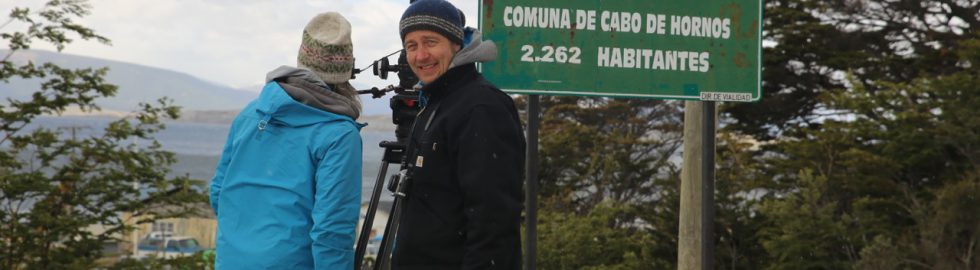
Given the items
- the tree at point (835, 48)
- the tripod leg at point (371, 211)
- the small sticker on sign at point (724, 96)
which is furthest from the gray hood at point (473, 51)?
the tree at point (835, 48)

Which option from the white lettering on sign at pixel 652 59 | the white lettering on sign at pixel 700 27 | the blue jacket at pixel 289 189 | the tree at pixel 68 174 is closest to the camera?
the blue jacket at pixel 289 189

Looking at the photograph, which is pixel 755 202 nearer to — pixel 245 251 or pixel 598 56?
pixel 598 56

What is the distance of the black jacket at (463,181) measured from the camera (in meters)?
2.71

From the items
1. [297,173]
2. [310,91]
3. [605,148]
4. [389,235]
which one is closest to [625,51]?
[389,235]

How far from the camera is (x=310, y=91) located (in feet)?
11.2

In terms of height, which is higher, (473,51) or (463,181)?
(473,51)

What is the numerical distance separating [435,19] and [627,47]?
4434 millimetres

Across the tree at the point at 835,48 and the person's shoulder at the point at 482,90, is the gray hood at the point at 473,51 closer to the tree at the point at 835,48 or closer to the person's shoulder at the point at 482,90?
the person's shoulder at the point at 482,90

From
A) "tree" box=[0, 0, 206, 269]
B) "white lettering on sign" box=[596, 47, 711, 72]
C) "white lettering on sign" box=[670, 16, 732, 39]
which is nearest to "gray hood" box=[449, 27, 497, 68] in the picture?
"white lettering on sign" box=[596, 47, 711, 72]

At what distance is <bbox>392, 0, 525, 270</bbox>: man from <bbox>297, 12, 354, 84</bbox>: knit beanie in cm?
53

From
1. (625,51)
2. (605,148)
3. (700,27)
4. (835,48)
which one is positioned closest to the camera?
(625,51)

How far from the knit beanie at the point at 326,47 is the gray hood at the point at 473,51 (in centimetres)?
55

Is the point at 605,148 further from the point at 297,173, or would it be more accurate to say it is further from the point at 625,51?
the point at 297,173

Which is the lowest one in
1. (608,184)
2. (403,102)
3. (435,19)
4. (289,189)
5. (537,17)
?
(608,184)
